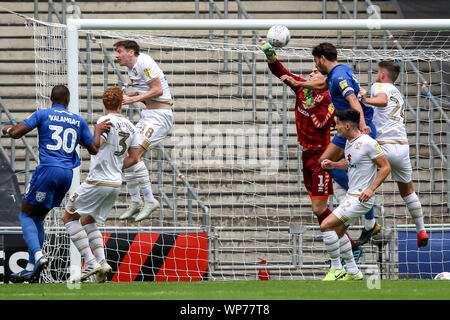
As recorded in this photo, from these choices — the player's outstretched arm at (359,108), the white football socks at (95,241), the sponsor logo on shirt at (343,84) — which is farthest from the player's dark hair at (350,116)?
the white football socks at (95,241)

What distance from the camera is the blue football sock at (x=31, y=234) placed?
368 inches

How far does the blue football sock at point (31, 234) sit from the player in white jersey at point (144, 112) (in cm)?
158

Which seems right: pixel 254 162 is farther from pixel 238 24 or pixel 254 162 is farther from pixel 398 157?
pixel 398 157

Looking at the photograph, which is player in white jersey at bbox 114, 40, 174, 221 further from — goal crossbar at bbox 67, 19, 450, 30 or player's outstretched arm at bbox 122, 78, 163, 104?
goal crossbar at bbox 67, 19, 450, 30

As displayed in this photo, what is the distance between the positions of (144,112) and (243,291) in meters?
3.58

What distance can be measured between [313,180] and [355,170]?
1109 millimetres

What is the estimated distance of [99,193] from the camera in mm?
9719

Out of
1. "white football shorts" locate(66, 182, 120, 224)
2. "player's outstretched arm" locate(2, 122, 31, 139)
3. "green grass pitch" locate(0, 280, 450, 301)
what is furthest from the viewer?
"white football shorts" locate(66, 182, 120, 224)

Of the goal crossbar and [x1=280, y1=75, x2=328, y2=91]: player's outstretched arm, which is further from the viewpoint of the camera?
the goal crossbar

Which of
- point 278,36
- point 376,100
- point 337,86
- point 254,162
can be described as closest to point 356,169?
point 337,86

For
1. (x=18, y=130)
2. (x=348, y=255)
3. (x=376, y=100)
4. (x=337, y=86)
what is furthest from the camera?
(x=376, y=100)

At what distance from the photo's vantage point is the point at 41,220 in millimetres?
9695

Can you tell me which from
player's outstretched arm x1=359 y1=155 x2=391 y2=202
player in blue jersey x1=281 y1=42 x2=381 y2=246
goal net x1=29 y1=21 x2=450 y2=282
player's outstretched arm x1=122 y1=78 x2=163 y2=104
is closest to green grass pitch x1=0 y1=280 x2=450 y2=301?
player's outstretched arm x1=359 y1=155 x2=391 y2=202

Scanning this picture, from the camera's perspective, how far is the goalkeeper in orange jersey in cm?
1053
